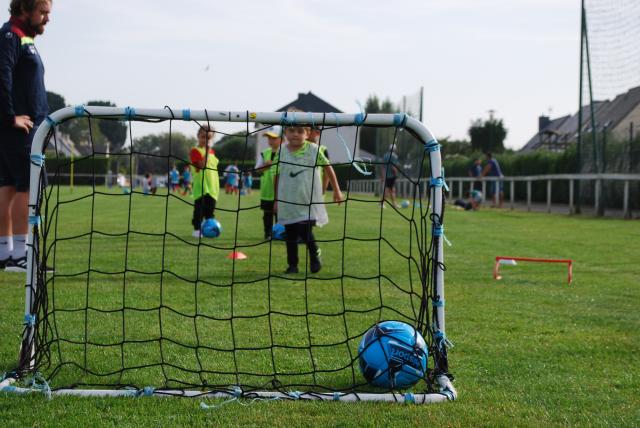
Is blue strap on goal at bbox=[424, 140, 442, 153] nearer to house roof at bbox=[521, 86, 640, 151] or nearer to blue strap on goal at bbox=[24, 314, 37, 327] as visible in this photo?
blue strap on goal at bbox=[24, 314, 37, 327]

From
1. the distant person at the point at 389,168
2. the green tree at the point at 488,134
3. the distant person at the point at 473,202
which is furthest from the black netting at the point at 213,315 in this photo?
the green tree at the point at 488,134

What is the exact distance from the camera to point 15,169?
18.7ft

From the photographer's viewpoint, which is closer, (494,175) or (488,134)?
(494,175)

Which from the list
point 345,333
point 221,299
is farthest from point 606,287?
point 221,299

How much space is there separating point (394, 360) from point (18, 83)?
426 cm

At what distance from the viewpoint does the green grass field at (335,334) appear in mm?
2748

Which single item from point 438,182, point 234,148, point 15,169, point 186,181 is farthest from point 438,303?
point 234,148

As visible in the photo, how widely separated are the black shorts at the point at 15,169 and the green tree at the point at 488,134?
63.6 m

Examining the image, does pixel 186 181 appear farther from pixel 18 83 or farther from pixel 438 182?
pixel 438 182

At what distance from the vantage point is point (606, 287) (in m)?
5.92

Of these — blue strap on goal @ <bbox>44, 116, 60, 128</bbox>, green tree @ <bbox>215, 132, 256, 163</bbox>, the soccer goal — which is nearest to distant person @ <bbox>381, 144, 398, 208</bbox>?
the soccer goal

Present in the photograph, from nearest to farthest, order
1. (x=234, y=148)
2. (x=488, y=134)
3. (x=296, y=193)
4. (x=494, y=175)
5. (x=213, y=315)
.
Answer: (x=213, y=315)
(x=296, y=193)
(x=494, y=175)
(x=234, y=148)
(x=488, y=134)

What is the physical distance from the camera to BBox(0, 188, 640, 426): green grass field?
9.02ft

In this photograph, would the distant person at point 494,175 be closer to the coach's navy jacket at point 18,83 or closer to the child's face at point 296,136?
the child's face at point 296,136
